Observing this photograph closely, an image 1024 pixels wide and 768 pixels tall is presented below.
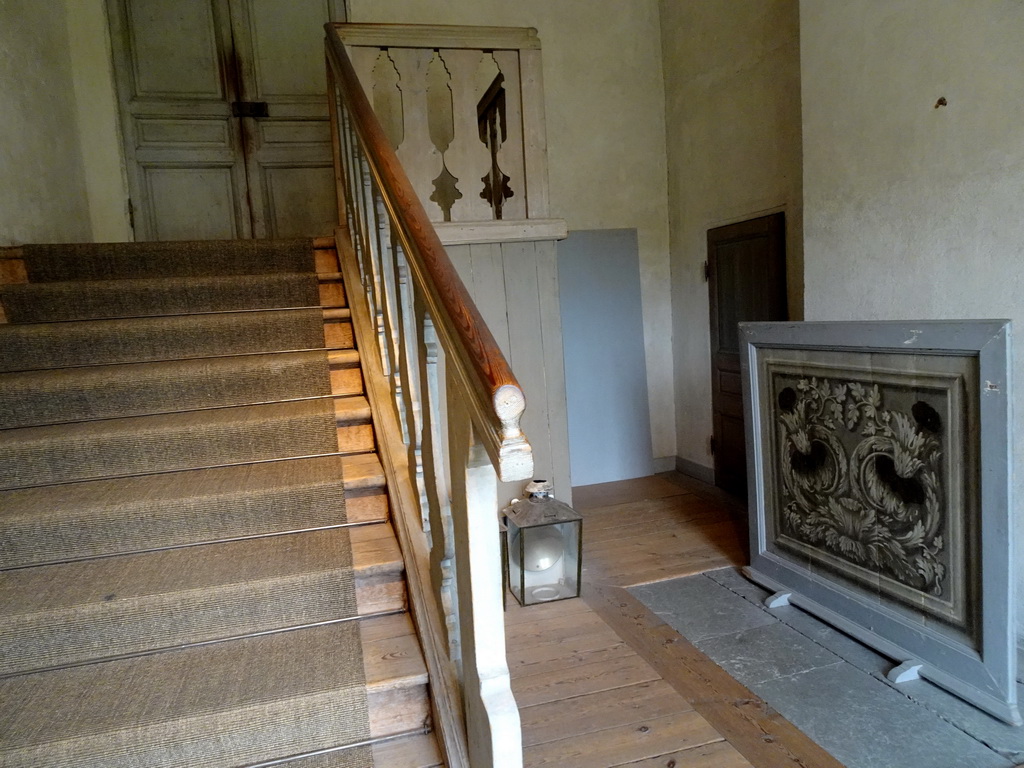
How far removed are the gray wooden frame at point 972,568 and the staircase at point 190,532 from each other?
1637 mm

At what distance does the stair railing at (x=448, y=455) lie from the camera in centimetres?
93

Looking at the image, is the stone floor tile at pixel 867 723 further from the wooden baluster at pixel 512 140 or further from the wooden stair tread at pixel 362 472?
the wooden baluster at pixel 512 140

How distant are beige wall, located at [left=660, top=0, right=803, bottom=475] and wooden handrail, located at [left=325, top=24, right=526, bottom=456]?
8.02ft

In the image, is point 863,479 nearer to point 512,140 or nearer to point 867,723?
point 867,723

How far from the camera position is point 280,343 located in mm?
2227

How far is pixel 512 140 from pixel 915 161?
1.58 meters

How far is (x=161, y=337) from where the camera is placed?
83.4 inches

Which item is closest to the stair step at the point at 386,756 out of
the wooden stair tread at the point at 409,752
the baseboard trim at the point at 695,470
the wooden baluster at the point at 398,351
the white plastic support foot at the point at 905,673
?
the wooden stair tread at the point at 409,752

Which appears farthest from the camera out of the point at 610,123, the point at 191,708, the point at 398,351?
the point at 610,123

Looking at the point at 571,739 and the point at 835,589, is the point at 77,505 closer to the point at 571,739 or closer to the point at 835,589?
the point at 571,739

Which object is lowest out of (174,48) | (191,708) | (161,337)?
(191,708)

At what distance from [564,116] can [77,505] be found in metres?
3.75

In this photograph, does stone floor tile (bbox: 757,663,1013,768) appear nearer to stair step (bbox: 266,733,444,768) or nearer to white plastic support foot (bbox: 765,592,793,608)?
white plastic support foot (bbox: 765,592,793,608)

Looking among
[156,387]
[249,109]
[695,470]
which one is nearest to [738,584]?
[695,470]
